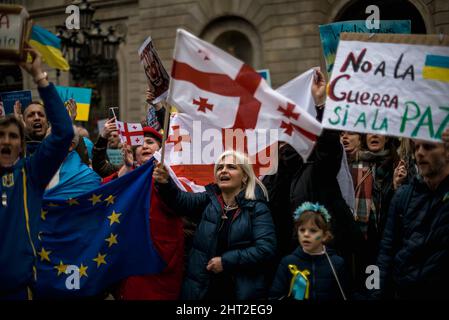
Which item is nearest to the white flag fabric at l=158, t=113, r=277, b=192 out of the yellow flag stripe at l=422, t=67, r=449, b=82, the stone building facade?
the yellow flag stripe at l=422, t=67, r=449, b=82

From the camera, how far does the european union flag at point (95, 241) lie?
4.50 metres

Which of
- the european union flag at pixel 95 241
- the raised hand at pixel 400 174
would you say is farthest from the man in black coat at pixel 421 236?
the european union flag at pixel 95 241

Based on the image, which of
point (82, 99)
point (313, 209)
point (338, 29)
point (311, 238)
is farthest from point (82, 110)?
point (311, 238)

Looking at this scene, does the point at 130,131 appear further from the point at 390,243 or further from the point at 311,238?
the point at 390,243

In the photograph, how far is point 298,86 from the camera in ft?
15.3

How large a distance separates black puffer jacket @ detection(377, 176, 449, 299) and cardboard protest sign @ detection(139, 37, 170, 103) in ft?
7.98

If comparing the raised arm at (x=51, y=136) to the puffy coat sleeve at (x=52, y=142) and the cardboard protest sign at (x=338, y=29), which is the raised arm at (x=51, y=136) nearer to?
the puffy coat sleeve at (x=52, y=142)

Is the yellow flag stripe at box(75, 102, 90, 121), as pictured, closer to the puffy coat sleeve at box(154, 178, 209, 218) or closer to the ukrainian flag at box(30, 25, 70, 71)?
the ukrainian flag at box(30, 25, 70, 71)

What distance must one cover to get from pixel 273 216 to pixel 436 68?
1754 mm

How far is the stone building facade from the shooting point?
48.2 ft

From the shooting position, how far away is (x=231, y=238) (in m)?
4.20

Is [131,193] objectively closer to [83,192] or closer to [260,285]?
[83,192]

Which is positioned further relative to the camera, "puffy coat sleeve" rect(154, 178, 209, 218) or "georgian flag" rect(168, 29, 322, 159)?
"puffy coat sleeve" rect(154, 178, 209, 218)
